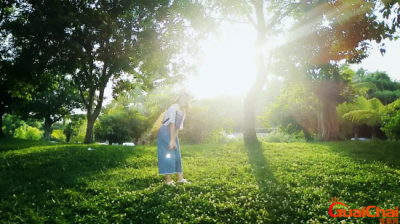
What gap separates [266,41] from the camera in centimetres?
1911

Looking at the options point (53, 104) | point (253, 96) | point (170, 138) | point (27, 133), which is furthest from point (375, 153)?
point (27, 133)

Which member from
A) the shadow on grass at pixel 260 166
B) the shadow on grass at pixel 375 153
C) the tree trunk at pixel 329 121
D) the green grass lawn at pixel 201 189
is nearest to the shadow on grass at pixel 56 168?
the green grass lawn at pixel 201 189

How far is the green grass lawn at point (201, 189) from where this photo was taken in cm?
668

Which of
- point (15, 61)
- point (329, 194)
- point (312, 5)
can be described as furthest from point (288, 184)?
point (15, 61)

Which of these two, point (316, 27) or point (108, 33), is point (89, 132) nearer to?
point (108, 33)

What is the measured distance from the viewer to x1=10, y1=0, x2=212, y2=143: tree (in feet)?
66.0

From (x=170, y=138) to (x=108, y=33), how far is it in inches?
607

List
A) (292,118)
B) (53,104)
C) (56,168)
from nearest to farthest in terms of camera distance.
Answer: (56,168), (292,118), (53,104)

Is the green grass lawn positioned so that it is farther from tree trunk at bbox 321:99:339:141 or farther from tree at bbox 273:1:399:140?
tree trunk at bbox 321:99:339:141

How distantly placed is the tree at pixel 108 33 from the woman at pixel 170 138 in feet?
38.0

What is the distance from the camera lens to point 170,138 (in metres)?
8.42

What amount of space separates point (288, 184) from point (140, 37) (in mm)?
16685

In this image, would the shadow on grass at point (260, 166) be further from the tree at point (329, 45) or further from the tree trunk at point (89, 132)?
the tree trunk at point (89, 132)

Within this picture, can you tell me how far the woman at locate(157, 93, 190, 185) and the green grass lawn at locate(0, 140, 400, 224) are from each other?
0.59 meters
